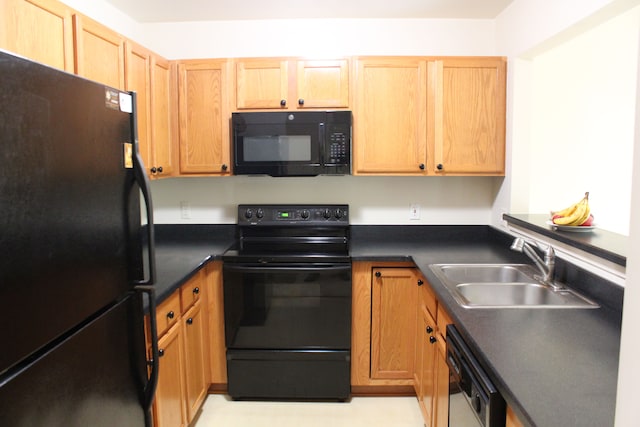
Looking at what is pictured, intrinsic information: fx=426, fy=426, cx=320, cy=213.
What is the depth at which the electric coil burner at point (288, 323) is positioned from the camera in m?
2.46

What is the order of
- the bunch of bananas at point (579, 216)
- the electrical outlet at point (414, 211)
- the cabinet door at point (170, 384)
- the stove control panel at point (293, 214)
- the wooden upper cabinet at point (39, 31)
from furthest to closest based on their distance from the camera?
the electrical outlet at point (414, 211) < the stove control panel at point (293, 214) < the bunch of bananas at point (579, 216) < the cabinet door at point (170, 384) < the wooden upper cabinet at point (39, 31)

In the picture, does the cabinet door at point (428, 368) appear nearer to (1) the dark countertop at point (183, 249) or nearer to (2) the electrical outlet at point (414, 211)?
(2) the electrical outlet at point (414, 211)

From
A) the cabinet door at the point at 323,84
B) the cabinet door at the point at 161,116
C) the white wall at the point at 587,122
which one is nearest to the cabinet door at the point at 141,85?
the cabinet door at the point at 161,116

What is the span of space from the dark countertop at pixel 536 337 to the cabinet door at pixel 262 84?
0.94m

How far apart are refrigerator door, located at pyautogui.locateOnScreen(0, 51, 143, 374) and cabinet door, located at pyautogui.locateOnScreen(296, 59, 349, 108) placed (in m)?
1.47

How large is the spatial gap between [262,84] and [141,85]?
692 mm

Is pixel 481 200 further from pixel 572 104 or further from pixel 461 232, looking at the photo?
pixel 572 104

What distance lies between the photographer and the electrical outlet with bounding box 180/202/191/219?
118 inches

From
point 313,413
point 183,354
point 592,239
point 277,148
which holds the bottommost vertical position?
point 313,413

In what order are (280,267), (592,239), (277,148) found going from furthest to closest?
(277,148), (280,267), (592,239)

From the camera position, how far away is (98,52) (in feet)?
6.02

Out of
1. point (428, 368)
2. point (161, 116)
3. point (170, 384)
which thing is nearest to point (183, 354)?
point (170, 384)

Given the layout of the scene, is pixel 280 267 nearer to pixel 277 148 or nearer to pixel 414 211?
pixel 277 148

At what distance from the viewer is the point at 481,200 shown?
2.90 metres
